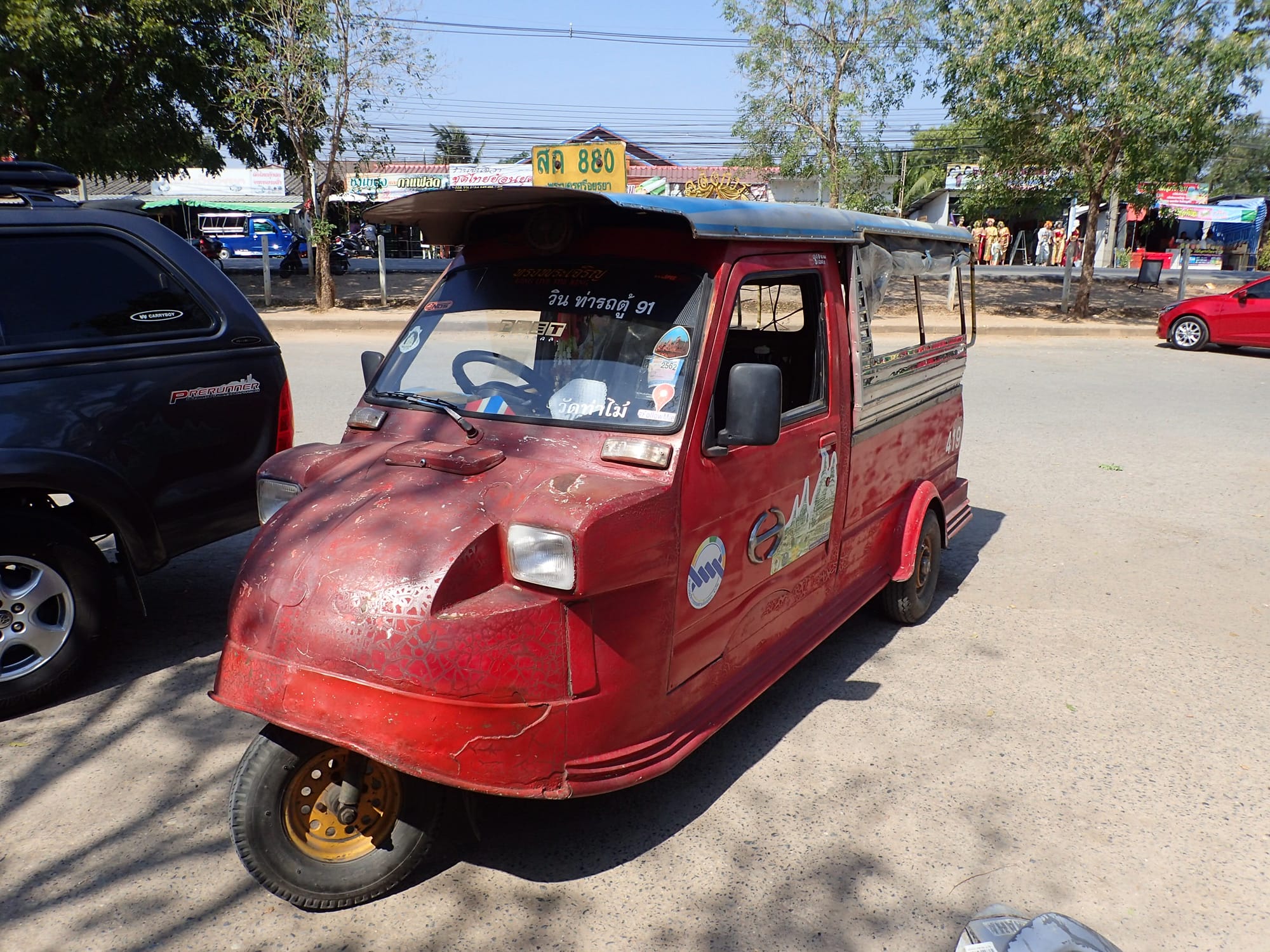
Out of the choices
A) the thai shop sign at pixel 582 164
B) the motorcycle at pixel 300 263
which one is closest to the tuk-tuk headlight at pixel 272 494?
the thai shop sign at pixel 582 164

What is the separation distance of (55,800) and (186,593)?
2.02 metres

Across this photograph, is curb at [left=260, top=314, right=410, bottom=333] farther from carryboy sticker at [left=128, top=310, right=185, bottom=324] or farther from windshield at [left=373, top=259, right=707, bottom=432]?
windshield at [left=373, top=259, right=707, bottom=432]

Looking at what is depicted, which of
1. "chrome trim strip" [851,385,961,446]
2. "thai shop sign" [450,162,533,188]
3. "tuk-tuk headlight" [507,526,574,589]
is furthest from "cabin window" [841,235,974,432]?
"thai shop sign" [450,162,533,188]

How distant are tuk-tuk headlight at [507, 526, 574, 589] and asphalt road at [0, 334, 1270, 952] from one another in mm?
1056

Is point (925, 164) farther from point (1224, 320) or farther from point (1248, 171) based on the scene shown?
point (1248, 171)

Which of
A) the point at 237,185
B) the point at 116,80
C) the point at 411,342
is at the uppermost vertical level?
the point at 237,185

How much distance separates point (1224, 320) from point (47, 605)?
1782 cm

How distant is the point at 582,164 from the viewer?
6.81 m

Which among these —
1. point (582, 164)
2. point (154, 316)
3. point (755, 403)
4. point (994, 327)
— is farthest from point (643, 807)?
point (994, 327)

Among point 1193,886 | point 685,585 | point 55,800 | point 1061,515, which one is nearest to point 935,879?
point 1193,886

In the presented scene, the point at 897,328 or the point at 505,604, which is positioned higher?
the point at 897,328

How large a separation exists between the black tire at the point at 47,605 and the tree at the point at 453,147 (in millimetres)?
33414

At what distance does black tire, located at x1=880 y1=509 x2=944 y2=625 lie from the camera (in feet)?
16.3

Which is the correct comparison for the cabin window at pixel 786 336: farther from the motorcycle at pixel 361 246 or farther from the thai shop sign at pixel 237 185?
the thai shop sign at pixel 237 185
